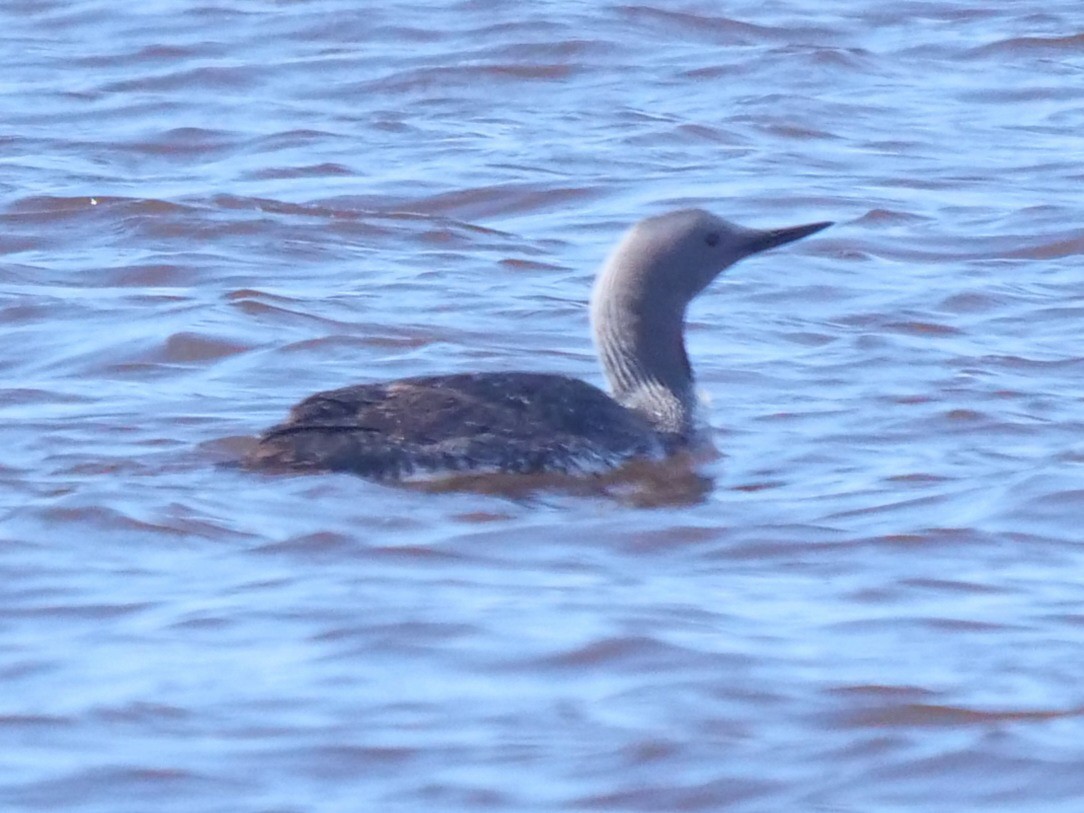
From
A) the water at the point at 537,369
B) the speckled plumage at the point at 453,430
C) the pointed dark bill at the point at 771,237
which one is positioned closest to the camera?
the water at the point at 537,369

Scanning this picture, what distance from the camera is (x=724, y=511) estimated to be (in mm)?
7695

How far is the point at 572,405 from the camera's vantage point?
805 cm

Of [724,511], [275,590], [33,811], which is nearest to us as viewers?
[33,811]

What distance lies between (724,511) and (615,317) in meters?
1.11

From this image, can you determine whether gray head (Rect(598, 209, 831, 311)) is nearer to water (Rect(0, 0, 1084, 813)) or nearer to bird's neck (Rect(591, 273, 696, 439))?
bird's neck (Rect(591, 273, 696, 439))

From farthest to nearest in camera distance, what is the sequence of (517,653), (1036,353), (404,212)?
(404,212) < (1036,353) < (517,653)

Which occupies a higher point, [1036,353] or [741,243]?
[741,243]

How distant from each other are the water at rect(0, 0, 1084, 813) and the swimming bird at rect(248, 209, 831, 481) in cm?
12

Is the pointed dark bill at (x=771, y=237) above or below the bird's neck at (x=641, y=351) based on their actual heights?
above

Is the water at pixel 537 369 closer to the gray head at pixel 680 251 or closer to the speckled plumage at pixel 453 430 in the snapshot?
the speckled plumage at pixel 453 430

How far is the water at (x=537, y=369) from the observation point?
18.6 ft

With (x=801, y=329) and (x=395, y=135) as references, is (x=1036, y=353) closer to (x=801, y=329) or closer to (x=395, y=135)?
(x=801, y=329)

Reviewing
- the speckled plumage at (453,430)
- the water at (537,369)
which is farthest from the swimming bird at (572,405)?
the water at (537,369)

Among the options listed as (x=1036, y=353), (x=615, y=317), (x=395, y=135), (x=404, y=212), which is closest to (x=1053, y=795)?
(x=615, y=317)
